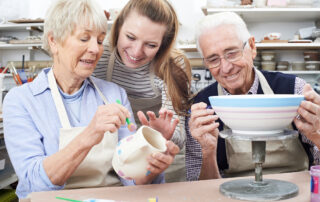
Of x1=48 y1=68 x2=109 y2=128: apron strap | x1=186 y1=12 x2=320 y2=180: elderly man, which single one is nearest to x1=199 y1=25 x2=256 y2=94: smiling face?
x1=186 y1=12 x2=320 y2=180: elderly man

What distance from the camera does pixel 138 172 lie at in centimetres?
101

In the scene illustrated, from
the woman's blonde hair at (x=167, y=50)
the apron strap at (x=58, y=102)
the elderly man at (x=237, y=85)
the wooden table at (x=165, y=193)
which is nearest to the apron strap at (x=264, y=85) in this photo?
the elderly man at (x=237, y=85)

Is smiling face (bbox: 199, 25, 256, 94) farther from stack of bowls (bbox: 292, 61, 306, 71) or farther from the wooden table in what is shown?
stack of bowls (bbox: 292, 61, 306, 71)

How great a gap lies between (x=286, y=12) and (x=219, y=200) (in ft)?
12.1

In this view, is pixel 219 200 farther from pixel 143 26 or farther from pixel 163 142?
pixel 143 26

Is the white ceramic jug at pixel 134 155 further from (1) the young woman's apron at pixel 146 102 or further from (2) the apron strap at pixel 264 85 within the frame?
(1) the young woman's apron at pixel 146 102

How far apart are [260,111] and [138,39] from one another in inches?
35.4

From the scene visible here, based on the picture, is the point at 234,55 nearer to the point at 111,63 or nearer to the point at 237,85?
the point at 237,85

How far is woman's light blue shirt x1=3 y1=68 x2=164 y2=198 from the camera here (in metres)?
1.18

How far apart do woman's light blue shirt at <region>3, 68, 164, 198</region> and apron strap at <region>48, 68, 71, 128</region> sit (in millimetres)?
16

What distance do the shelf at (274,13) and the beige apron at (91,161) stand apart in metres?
3.00

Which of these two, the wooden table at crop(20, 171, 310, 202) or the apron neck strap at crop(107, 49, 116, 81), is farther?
the apron neck strap at crop(107, 49, 116, 81)

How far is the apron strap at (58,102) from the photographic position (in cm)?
134

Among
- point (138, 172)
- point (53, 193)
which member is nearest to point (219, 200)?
point (138, 172)
